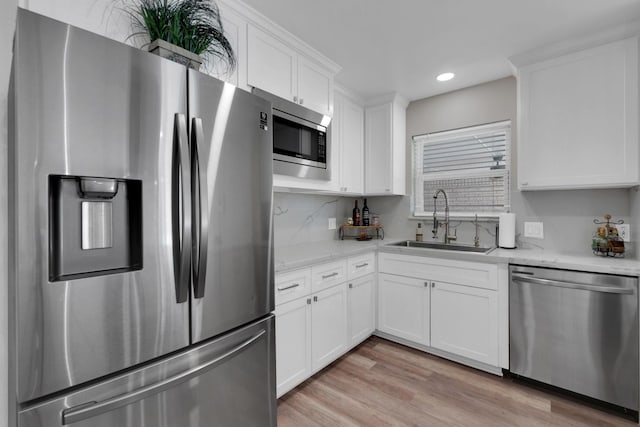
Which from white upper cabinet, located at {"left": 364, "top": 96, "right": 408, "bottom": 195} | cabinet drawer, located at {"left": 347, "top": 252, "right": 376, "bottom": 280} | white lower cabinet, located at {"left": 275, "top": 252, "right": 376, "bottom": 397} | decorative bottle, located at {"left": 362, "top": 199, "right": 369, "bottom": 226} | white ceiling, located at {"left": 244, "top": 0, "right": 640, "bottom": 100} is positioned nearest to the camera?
white ceiling, located at {"left": 244, "top": 0, "right": 640, "bottom": 100}

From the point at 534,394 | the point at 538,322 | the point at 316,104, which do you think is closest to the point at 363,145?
the point at 316,104

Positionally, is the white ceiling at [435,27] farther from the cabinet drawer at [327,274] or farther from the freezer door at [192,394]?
the freezer door at [192,394]

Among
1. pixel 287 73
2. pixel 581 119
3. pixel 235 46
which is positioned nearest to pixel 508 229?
pixel 581 119

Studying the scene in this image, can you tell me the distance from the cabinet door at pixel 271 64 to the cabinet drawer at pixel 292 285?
1171 mm

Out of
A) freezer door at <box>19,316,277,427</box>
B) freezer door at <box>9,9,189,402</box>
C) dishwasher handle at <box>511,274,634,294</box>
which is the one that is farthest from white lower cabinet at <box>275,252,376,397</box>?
dishwasher handle at <box>511,274,634,294</box>

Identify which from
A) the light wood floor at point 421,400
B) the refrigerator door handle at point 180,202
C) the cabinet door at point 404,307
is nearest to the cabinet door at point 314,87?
the refrigerator door handle at point 180,202

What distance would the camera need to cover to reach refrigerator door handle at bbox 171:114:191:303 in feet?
3.18

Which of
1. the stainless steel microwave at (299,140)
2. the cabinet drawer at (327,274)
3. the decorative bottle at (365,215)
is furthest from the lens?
the decorative bottle at (365,215)

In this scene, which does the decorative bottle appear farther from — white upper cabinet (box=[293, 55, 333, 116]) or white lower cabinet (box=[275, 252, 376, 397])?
white upper cabinet (box=[293, 55, 333, 116])

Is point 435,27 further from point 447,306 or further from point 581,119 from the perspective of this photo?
point 447,306

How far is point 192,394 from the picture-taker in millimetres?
1034

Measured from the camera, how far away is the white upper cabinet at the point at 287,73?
70.9 inches

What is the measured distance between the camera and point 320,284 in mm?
2105

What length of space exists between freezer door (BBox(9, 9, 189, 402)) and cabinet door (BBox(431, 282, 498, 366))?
6.61 ft
